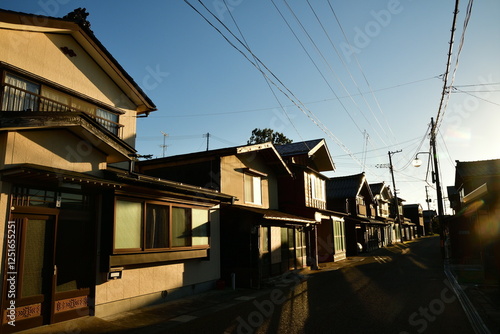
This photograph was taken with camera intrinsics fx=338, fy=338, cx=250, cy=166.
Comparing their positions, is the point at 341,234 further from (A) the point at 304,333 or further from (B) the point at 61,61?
(B) the point at 61,61

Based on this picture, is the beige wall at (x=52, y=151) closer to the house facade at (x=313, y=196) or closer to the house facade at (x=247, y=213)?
the house facade at (x=247, y=213)

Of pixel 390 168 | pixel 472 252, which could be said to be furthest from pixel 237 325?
pixel 390 168

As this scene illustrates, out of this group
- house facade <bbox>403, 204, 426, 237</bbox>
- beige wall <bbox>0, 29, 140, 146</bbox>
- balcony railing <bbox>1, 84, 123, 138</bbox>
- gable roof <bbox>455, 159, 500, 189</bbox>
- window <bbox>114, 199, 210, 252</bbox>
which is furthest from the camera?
house facade <bbox>403, 204, 426, 237</bbox>

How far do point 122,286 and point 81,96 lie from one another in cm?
614

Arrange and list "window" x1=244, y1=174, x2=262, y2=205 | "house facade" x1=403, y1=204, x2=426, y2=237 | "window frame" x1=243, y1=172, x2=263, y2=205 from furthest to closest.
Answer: "house facade" x1=403, y1=204, x2=426, y2=237 → "window" x1=244, y1=174, x2=262, y2=205 → "window frame" x1=243, y1=172, x2=263, y2=205

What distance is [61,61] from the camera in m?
10.8

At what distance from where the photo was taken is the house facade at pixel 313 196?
2228 centimetres

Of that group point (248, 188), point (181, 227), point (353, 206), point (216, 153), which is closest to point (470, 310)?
point (181, 227)

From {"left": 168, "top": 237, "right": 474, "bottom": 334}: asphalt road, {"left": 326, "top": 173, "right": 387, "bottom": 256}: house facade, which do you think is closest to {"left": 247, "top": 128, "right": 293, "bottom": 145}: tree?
{"left": 326, "top": 173, "right": 387, "bottom": 256}: house facade

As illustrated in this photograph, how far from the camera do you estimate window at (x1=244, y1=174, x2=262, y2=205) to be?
1802 centimetres

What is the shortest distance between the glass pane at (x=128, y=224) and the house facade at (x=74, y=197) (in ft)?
Answer: 0.10

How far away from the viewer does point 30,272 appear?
8000 mm

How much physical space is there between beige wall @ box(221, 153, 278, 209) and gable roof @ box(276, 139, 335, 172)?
3880mm

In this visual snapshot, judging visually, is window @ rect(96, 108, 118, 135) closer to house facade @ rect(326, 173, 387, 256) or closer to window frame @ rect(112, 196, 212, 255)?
A: window frame @ rect(112, 196, 212, 255)
